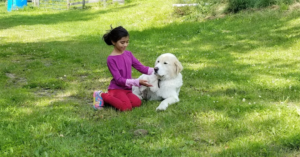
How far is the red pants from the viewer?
17.8ft

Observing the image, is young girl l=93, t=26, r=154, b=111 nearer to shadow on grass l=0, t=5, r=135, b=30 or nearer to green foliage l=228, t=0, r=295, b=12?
green foliage l=228, t=0, r=295, b=12

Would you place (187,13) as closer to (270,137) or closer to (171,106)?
(171,106)

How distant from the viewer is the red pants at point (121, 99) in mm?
5418

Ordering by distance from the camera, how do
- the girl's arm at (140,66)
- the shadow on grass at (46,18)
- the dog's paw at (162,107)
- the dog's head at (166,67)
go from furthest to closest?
1. the shadow on grass at (46,18)
2. the girl's arm at (140,66)
3. the dog's head at (166,67)
4. the dog's paw at (162,107)

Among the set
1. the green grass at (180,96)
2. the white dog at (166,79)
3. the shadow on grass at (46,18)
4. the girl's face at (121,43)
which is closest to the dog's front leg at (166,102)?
the white dog at (166,79)

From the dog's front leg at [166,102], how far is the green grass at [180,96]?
4.0 inches

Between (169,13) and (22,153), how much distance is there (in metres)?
15.9

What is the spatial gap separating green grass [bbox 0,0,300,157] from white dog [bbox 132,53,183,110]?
0.20 m

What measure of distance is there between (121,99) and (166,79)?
908 millimetres

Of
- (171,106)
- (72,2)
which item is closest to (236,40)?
(171,106)

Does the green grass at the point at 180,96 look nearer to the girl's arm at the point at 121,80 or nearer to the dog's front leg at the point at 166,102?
the dog's front leg at the point at 166,102

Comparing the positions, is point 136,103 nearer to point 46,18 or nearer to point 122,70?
point 122,70

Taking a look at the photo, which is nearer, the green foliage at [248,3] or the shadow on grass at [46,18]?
the green foliage at [248,3]

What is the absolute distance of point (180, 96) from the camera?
6.04 meters
